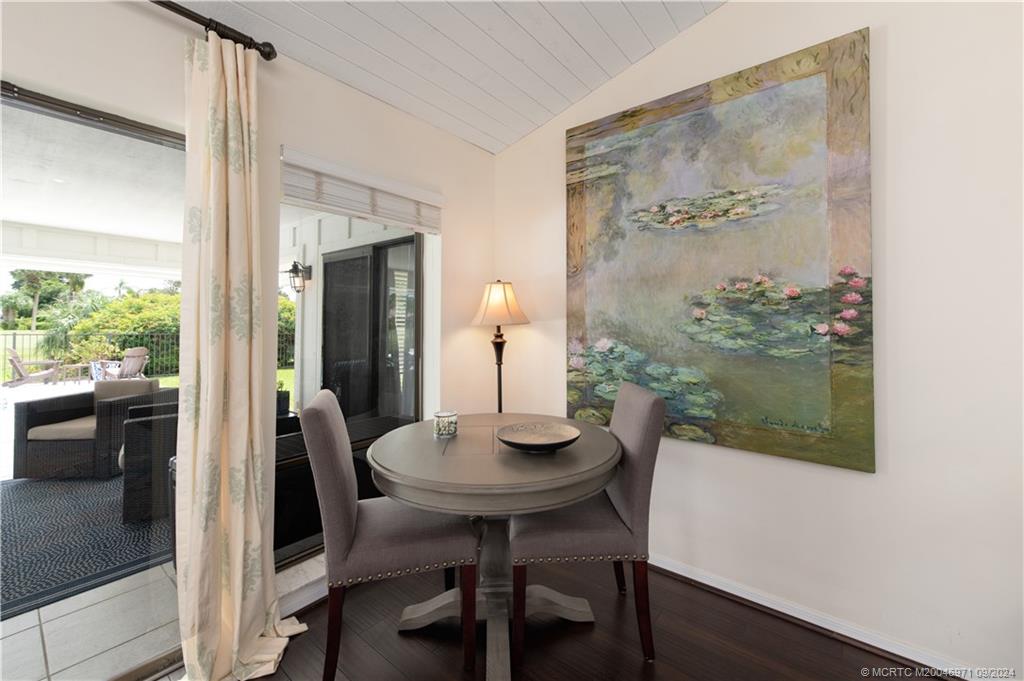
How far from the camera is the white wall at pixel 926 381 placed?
1.48 meters

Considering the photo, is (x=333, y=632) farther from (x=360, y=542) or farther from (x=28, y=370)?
(x=28, y=370)

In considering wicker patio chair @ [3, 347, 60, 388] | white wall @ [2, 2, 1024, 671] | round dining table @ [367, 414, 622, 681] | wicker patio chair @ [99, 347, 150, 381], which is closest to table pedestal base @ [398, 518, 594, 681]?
round dining table @ [367, 414, 622, 681]

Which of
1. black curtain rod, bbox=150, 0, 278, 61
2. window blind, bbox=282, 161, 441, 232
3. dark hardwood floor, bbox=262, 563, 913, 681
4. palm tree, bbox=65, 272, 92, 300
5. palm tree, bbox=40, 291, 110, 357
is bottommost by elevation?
dark hardwood floor, bbox=262, 563, 913, 681

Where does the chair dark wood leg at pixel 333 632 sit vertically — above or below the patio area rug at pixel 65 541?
below

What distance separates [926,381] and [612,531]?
1.29 meters

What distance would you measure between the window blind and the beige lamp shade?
0.52 meters

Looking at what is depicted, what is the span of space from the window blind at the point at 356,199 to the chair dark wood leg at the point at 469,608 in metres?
1.75

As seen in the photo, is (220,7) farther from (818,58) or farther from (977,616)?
(977,616)

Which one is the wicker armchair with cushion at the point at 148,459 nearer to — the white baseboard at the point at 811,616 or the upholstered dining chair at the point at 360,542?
the upholstered dining chair at the point at 360,542

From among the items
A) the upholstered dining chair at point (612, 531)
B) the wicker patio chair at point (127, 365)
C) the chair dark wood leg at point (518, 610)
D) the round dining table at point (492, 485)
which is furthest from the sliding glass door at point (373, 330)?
the chair dark wood leg at point (518, 610)

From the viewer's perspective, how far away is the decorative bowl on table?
1.61 metres

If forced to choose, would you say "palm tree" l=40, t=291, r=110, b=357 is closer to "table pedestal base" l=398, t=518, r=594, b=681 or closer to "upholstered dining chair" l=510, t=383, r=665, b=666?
"table pedestal base" l=398, t=518, r=594, b=681

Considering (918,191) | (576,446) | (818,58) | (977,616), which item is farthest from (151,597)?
(818,58)

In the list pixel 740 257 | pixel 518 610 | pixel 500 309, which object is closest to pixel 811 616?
pixel 518 610
